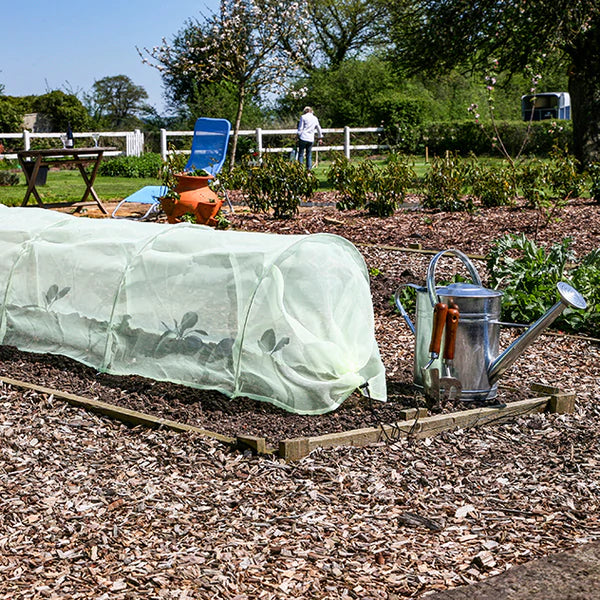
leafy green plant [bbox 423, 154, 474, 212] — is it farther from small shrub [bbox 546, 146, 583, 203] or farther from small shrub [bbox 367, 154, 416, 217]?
small shrub [bbox 546, 146, 583, 203]

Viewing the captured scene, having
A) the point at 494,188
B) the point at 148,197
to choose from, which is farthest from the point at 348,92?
the point at 148,197

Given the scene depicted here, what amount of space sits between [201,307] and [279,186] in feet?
23.4

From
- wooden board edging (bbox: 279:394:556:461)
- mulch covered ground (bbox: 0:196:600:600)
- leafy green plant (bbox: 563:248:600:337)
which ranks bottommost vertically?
mulch covered ground (bbox: 0:196:600:600)

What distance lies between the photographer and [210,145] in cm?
1259

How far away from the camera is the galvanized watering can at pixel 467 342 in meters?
4.53

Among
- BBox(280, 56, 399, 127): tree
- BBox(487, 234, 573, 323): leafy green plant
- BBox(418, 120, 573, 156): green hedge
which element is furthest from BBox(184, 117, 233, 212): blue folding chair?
BBox(280, 56, 399, 127): tree

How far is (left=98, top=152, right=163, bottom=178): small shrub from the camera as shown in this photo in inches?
862

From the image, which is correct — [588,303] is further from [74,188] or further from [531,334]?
[74,188]

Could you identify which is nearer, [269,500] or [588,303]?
[269,500]

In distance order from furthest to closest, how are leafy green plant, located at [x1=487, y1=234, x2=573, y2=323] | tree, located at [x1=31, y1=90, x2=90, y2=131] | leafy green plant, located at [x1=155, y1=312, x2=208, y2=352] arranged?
tree, located at [x1=31, y1=90, x2=90, y2=131], leafy green plant, located at [x1=487, y1=234, x2=573, y2=323], leafy green plant, located at [x1=155, y1=312, x2=208, y2=352]

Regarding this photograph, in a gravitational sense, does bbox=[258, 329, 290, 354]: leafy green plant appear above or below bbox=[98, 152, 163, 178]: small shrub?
below

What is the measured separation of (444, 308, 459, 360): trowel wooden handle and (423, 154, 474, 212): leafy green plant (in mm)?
7958

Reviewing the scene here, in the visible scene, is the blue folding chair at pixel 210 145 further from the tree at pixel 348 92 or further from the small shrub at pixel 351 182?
the tree at pixel 348 92

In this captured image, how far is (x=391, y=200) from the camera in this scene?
40.1 ft
